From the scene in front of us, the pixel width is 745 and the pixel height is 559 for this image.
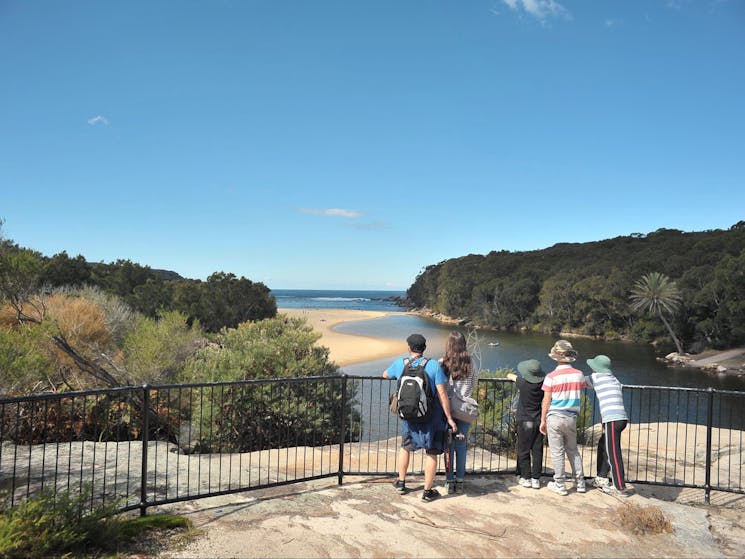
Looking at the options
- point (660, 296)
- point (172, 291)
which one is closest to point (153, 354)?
point (172, 291)

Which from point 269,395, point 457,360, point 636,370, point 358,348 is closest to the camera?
point 457,360

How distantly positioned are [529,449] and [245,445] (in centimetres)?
662

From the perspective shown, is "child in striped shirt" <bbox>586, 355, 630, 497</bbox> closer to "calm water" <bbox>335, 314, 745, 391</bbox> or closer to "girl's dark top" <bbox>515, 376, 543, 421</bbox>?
"girl's dark top" <bbox>515, 376, 543, 421</bbox>

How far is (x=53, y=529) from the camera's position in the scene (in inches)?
134

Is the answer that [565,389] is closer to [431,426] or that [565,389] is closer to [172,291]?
[431,426]

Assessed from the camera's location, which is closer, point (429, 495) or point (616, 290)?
point (429, 495)

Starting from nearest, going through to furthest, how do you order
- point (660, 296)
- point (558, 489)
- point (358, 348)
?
point (558, 489), point (358, 348), point (660, 296)

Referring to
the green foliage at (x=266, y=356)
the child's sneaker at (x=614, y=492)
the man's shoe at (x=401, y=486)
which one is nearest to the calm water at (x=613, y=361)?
the green foliage at (x=266, y=356)

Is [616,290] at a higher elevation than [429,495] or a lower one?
higher

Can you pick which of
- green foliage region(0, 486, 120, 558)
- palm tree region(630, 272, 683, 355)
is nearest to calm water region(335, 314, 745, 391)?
palm tree region(630, 272, 683, 355)

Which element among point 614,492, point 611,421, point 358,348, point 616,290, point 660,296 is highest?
point 616,290

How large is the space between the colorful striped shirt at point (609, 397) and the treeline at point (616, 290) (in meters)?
46.4

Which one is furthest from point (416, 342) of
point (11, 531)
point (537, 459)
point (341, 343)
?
point (341, 343)

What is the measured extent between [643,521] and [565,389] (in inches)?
53.3
